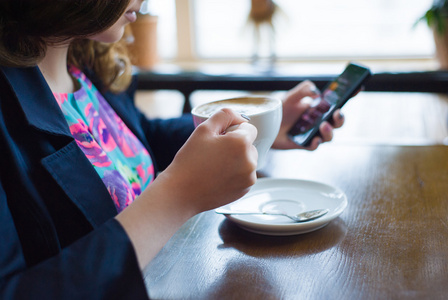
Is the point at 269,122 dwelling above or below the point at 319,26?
above

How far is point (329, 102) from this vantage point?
0.93m

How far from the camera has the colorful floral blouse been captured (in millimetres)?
720

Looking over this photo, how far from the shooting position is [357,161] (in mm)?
904

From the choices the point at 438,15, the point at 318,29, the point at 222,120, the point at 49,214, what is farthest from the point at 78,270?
the point at 318,29

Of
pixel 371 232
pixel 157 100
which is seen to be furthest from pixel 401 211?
pixel 157 100

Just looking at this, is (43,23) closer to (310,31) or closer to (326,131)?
(326,131)

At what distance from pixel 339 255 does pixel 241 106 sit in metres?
0.29

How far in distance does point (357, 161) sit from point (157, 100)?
2983mm

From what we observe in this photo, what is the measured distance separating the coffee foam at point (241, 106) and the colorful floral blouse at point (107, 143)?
168 mm

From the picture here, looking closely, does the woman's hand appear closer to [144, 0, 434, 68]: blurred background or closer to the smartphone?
the smartphone

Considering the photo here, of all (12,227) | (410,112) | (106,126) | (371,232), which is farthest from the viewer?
(410,112)

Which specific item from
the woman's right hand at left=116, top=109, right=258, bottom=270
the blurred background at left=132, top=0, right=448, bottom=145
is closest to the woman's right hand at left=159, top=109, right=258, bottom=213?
the woman's right hand at left=116, top=109, right=258, bottom=270

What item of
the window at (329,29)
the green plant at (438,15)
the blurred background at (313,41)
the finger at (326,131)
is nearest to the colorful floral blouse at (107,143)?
the finger at (326,131)

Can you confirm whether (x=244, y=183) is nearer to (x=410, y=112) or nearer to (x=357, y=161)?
(x=357, y=161)
